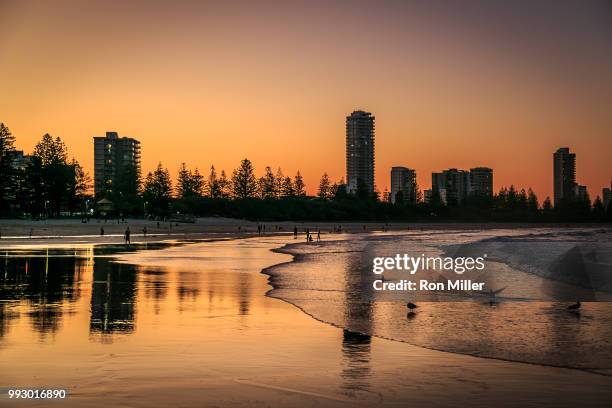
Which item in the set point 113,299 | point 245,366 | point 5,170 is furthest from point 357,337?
point 5,170

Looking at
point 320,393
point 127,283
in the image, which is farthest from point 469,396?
point 127,283

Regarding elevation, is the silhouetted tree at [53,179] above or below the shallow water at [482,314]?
above

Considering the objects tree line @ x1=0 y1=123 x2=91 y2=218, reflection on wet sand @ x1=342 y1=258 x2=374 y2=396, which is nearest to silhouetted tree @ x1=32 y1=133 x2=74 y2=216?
tree line @ x1=0 y1=123 x2=91 y2=218

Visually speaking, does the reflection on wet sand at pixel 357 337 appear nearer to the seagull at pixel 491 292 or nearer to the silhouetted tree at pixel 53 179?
the seagull at pixel 491 292

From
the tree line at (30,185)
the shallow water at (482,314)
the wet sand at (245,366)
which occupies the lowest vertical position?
the shallow water at (482,314)

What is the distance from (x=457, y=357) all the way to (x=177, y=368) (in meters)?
5.75

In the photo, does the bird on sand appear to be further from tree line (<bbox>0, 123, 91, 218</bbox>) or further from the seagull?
tree line (<bbox>0, 123, 91, 218</bbox>)

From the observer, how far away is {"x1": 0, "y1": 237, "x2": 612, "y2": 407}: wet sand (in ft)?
35.7

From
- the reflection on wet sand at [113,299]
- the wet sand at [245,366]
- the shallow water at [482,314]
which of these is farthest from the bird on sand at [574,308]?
the reflection on wet sand at [113,299]

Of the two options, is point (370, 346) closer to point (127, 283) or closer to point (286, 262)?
point (127, 283)

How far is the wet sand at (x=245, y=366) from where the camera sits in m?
10.9

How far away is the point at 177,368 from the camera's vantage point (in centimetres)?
1287

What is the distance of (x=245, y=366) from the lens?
13.2 meters

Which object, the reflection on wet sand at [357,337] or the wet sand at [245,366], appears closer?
the wet sand at [245,366]
